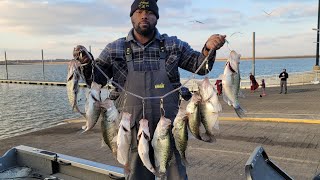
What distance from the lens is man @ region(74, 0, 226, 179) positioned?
11.7 ft

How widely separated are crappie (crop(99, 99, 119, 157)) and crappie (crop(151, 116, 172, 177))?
373 mm

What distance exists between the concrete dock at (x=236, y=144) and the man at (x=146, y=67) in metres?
3.14

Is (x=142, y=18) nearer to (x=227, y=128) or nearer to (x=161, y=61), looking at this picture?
(x=161, y=61)

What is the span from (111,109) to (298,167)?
4986 millimetres

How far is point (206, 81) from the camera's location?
2.99 metres

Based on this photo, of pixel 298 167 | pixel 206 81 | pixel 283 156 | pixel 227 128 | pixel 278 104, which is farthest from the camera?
pixel 278 104

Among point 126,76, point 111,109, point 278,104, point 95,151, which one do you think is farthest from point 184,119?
point 278,104

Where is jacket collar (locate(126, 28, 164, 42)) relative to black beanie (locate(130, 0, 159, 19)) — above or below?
below

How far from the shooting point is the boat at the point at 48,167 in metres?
5.08

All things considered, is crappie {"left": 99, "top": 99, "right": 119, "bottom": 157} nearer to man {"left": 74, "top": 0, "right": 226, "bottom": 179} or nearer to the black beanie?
man {"left": 74, "top": 0, "right": 226, "bottom": 179}

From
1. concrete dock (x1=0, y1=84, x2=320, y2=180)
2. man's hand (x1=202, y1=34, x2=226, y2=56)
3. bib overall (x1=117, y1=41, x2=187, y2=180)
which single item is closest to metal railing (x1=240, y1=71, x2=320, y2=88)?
concrete dock (x1=0, y1=84, x2=320, y2=180)

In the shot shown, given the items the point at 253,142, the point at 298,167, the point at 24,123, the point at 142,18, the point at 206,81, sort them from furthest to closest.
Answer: the point at 24,123, the point at 253,142, the point at 298,167, the point at 142,18, the point at 206,81

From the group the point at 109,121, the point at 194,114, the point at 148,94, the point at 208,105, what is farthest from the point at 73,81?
the point at 208,105

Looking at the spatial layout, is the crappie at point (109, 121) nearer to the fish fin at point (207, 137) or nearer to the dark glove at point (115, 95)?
the dark glove at point (115, 95)
